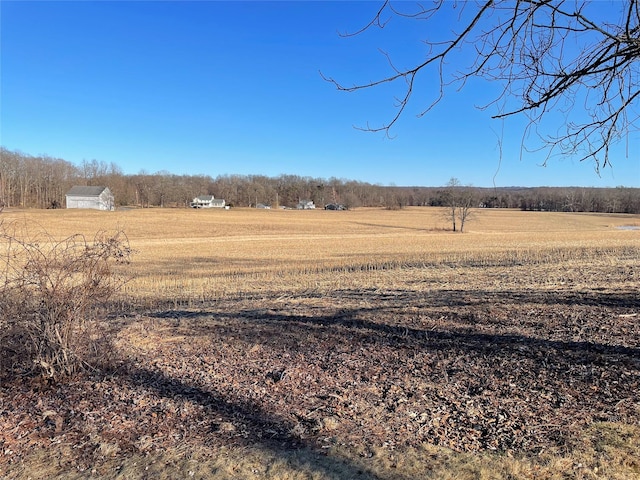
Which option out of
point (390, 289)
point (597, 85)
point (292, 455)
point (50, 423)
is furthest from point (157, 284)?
point (597, 85)

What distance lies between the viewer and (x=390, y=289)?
12.2m

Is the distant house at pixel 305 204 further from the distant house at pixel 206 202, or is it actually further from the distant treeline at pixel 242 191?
the distant house at pixel 206 202

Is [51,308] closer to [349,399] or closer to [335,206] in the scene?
[349,399]

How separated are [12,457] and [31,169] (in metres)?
116

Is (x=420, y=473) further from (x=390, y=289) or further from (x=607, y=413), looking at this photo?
(x=390, y=289)

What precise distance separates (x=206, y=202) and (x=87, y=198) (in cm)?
3426

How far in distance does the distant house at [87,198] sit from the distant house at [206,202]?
1079 inches

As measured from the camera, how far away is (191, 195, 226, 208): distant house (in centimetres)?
12069

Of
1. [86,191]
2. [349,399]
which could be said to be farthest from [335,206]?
[349,399]

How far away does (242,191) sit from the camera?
135m

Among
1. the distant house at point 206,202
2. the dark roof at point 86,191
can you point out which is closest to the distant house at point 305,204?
the distant house at point 206,202

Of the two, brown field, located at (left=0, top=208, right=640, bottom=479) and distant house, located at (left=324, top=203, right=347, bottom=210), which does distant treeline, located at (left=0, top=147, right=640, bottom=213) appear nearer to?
distant house, located at (left=324, top=203, right=347, bottom=210)

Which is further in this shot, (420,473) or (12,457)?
(12,457)

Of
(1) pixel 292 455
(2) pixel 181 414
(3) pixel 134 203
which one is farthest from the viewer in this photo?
(3) pixel 134 203
